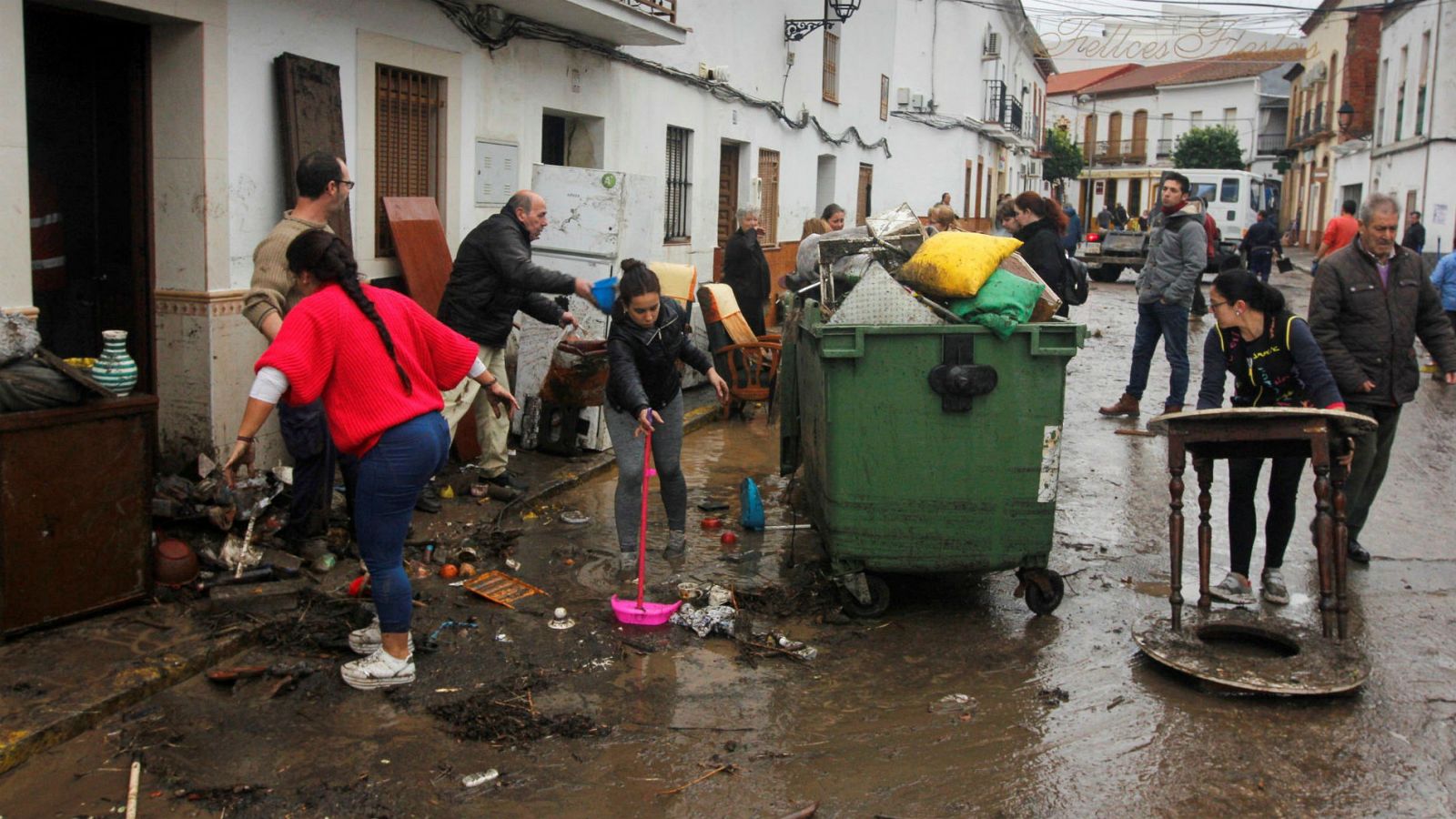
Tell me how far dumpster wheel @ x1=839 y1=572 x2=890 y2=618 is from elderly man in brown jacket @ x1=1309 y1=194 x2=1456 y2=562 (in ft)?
7.80

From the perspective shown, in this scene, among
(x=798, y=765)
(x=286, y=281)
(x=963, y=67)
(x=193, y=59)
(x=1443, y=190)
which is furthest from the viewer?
(x=963, y=67)

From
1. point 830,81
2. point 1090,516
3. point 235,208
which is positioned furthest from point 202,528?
point 830,81

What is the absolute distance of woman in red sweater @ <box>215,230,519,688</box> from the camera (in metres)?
3.95

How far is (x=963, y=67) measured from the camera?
92.4ft

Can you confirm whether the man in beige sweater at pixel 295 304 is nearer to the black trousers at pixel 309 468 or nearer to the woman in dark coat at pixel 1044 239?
the black trousers at pixel 309 468

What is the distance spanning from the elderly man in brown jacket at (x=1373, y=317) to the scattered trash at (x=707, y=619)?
304 cm

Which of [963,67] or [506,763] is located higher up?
[963,67]

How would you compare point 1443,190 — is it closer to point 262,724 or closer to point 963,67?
point 963,67

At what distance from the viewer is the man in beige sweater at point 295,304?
523 centimetres

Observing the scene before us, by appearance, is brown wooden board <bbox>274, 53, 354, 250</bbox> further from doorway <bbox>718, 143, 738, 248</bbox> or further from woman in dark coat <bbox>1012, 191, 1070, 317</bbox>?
doorway <bbox>718, 143, 738, 248</bbox>

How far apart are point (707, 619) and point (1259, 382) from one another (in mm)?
2625

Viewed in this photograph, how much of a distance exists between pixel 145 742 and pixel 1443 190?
2761 centimetres

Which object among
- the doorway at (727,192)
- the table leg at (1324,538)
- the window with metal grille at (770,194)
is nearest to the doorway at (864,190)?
the window with metal grille at (770,194)

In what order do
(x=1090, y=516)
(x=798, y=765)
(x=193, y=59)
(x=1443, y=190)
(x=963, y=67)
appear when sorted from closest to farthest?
(x=798, y=765) → (x=193, y=59) → (x=1090, y=516) → (x=1443, y=190) → (x=963, y=67)
